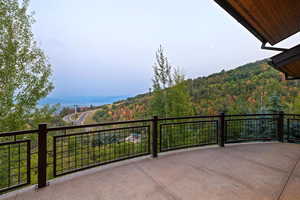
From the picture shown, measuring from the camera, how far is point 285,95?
984 centimetres

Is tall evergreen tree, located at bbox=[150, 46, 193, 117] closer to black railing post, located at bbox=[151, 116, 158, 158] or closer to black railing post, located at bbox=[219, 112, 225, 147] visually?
black railing post, located at bbox=[219, 112, 225, 147]

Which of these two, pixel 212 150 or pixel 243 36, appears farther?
pixel 243 36

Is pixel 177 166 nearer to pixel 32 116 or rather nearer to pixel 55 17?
pixel 32 116

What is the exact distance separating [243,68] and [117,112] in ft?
43.3

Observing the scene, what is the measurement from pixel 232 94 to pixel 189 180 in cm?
1139

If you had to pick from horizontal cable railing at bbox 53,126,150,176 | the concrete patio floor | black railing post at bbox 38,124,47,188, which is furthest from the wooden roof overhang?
black railing post at bbox 38,124,47,188

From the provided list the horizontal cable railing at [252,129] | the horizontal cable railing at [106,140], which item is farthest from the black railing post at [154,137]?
the horizontal cable railing at [252,129]

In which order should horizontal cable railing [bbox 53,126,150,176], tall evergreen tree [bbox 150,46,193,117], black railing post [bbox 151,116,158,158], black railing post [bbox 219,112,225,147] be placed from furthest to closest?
tall evergreen tree [bbox 150,46,193,117]
black railing post [bbox 219,112,225,147]
black railing post [bbox 151,116,158,158]
horizontal cable railing [bbox 53,126,150,176]

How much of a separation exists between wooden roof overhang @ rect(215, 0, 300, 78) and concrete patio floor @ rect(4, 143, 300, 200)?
213cm

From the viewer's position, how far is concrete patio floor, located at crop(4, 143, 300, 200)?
2.00m

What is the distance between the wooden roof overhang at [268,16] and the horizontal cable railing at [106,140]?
2.17 m

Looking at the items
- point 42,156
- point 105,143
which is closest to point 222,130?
point 105,143

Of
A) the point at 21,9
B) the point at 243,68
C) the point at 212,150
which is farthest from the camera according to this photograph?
the point at 243,68

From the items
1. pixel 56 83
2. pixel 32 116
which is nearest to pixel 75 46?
pixel 56 83
